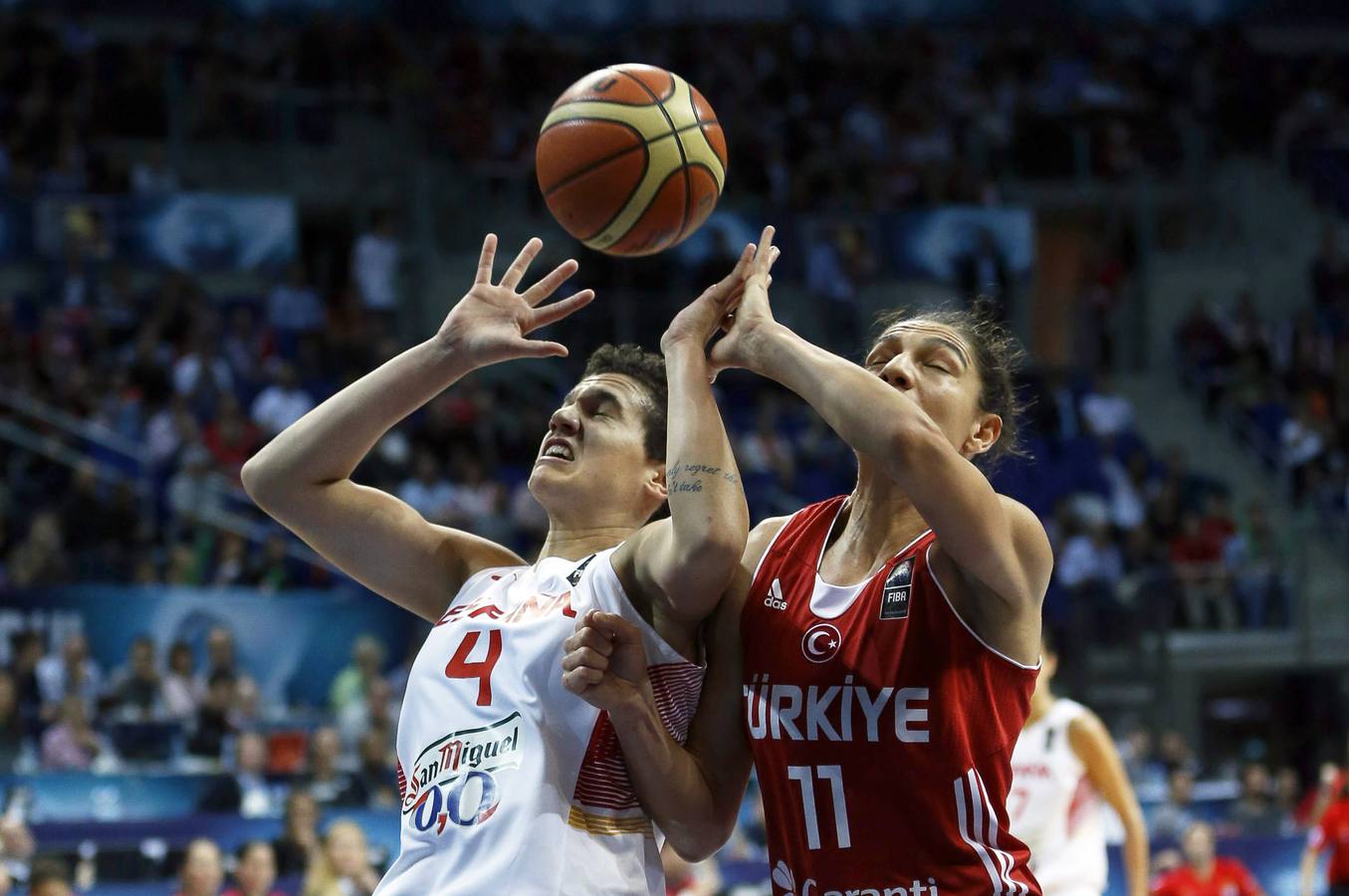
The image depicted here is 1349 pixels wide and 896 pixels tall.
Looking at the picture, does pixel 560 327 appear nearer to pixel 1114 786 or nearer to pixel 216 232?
pixel 216 232

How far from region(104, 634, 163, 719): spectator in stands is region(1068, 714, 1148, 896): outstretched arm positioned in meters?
6.41

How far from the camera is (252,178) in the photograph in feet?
57.6

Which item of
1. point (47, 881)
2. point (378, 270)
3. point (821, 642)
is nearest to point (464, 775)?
point (821, 642)

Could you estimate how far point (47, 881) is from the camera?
763cm

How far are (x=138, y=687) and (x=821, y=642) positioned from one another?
28.0 ft

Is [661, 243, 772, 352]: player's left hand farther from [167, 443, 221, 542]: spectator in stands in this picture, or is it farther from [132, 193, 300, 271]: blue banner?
[132, 193, 300, 271]: blue banner

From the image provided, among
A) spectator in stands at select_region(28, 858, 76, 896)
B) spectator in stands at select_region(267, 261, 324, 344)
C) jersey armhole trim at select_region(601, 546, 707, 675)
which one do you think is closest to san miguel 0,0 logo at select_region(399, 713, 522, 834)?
jersey armhole trim at select_region(601, 546, 707, 675)

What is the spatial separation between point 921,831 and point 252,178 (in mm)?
15305

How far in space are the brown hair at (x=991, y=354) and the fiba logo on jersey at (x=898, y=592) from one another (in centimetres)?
52

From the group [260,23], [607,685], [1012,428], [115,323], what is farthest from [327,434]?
[260,23]

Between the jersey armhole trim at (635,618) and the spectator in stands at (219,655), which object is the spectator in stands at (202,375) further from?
the jersey armhole trim at (635,618)

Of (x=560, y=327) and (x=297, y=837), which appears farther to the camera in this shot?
(x=560, y=327)

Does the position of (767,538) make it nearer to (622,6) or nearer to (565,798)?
(565,798)

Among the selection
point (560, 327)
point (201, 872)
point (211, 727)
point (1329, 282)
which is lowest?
point (201, 872)
